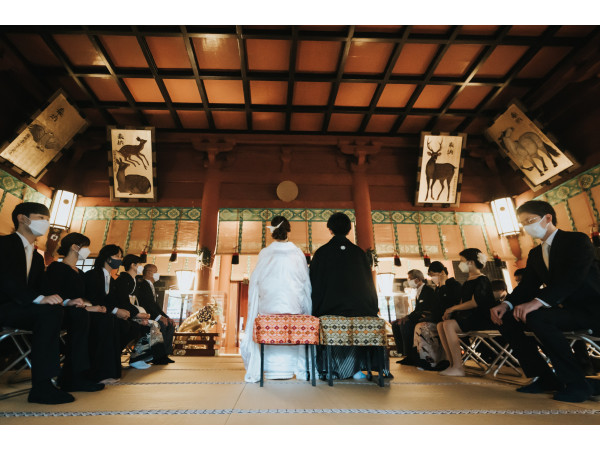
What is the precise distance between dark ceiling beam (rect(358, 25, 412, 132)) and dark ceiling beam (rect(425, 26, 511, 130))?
1.52 meters

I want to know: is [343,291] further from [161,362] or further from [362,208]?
[362,208]

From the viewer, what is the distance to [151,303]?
4.23m

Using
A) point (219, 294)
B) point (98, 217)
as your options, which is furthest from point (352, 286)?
point (98, 217)

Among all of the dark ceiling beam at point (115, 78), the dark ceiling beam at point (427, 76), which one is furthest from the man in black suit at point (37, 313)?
the dark ceiling beam at point (427, 76)

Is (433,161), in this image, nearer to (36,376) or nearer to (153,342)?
(153,342)

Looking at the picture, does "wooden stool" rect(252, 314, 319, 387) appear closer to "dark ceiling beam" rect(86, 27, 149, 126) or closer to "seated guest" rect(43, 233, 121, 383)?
"seated guest" rect(43, 233, 121, 383)

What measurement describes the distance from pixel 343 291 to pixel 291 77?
4951mm

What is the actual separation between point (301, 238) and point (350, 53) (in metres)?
4.00

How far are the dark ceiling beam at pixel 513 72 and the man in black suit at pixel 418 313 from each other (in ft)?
15.6

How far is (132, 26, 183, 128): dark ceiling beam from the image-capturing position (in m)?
5.31

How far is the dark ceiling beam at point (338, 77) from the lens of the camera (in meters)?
5.29

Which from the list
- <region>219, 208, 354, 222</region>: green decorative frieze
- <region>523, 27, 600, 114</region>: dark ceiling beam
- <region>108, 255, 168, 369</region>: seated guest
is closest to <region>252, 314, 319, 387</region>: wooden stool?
<region>108, 255, 168, 369</region>: seated guest

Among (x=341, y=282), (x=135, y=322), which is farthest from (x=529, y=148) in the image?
(x=135, y=322)

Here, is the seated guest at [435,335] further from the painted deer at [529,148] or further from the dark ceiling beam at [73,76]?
the dark ceiling beam at [73,76]
